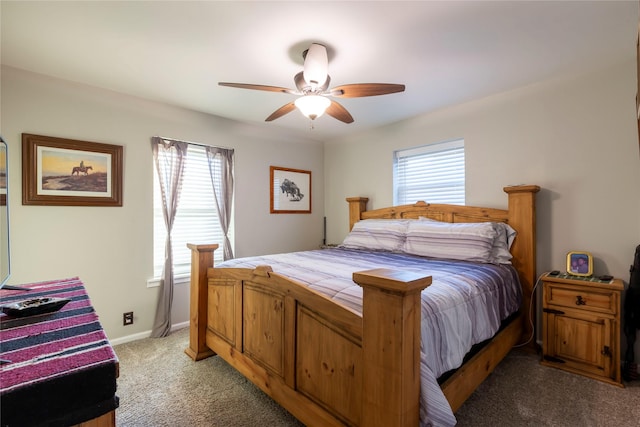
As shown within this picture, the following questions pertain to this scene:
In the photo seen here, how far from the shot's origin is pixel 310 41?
1.96 meters

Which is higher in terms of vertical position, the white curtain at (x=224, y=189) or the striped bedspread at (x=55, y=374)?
the white curtain at (x=224, y=189)

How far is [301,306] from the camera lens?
1593 millimetres

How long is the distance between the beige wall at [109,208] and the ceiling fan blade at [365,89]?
196 centimetres

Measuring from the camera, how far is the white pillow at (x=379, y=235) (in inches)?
121

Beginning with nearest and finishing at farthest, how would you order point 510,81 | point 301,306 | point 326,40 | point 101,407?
point 101,407 → point 301,306 → point 326,40 → point 510,81

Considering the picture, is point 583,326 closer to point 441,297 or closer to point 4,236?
point 441,297

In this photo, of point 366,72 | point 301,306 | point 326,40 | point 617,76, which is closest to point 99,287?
point 301,306

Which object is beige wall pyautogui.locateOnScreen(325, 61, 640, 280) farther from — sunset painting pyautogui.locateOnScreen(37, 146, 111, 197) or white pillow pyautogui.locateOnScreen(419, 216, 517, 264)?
sunset painting pyautogui.locateOnScreen(37, 146, 111, 197)

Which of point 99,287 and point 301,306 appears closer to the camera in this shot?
point 301,306

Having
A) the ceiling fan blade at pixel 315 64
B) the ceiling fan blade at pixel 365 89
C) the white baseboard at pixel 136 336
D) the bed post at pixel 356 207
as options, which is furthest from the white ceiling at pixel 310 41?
the white baseboard at pixel 136 336

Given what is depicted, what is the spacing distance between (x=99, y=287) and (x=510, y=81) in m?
4.05

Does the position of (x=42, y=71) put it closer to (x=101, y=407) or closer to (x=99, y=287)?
(x=99, y=287)

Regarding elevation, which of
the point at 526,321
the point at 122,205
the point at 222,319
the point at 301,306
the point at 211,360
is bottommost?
the point at 211,360

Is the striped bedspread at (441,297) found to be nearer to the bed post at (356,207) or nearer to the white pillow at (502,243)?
the white pillow at (502,243)
